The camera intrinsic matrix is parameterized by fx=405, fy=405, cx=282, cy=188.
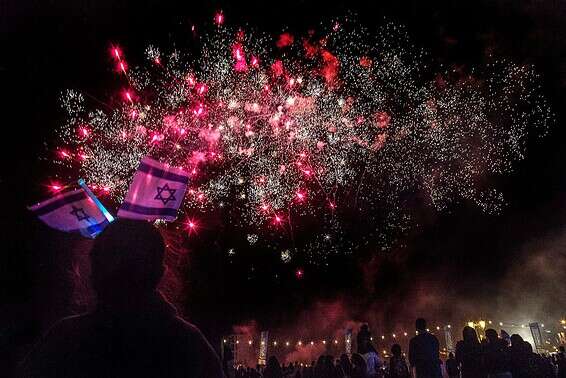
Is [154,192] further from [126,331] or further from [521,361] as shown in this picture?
[521,361]

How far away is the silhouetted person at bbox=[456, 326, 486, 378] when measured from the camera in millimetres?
6637

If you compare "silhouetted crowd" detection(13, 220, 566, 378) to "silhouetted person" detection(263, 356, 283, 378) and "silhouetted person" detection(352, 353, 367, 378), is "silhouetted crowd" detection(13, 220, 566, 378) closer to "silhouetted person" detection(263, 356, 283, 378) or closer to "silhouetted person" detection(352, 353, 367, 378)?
"silhouetted person" detection(352, 353, 367, 378)

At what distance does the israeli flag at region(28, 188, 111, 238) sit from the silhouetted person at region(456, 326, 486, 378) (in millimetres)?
5946

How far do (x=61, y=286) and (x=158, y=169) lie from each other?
8.78 meters

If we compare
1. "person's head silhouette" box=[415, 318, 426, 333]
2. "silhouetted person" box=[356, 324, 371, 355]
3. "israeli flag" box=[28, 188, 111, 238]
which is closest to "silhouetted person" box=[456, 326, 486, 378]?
"person's head silhouette" box=[415, 318, 426, 333]

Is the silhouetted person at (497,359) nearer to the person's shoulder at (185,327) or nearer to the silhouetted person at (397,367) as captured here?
the silhouetted person at (397,367)

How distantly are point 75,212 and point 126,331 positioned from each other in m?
3.96

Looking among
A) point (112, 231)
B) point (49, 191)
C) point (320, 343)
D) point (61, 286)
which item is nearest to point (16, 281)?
point (61, 286)

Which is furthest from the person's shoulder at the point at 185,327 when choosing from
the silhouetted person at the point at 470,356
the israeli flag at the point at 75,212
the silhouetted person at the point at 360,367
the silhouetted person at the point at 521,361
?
the silhouetted person at the point at 360,367

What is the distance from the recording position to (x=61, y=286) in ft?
36.6

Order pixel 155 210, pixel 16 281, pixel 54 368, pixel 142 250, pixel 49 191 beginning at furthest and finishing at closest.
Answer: pixel 49 191 → pixel 16 281 → pixel 155 210 → pixel 142 250 → pixel 54 368

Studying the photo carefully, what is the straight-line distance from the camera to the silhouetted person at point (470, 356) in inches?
261

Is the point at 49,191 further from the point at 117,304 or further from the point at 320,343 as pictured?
the point at 320,343

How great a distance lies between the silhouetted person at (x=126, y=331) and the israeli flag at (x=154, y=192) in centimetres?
262
